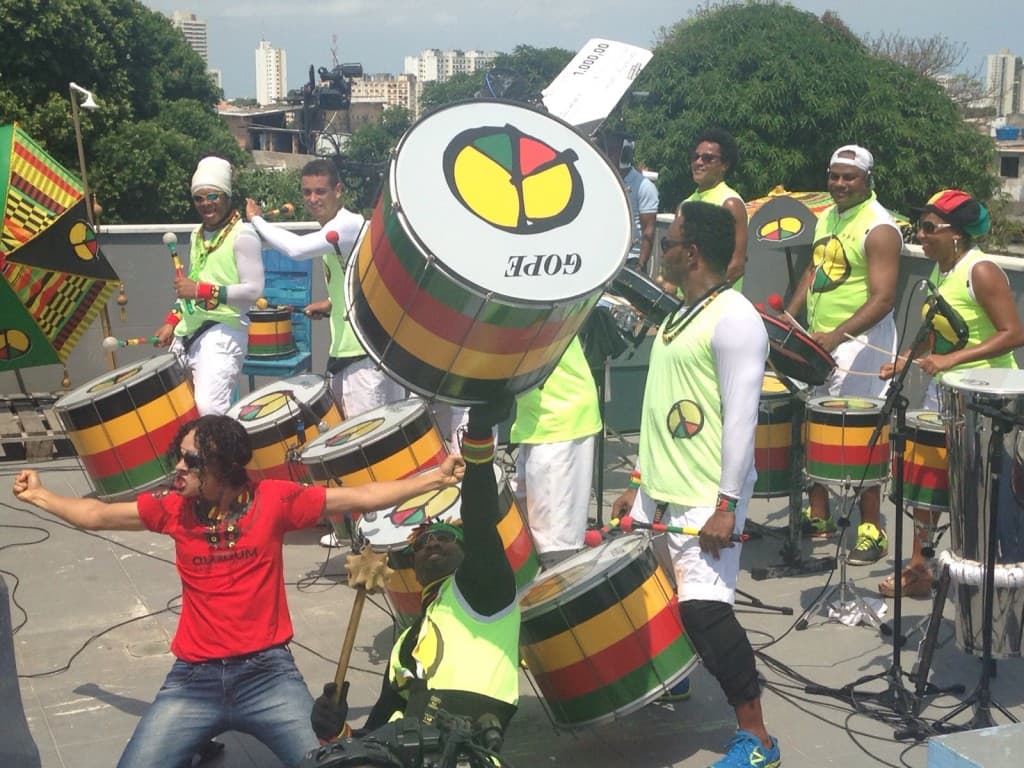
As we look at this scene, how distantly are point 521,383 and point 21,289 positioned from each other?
5.34 meters

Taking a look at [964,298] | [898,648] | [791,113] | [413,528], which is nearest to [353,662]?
[413,528]

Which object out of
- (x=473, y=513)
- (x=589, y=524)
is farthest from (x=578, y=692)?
(x=589, y=524)

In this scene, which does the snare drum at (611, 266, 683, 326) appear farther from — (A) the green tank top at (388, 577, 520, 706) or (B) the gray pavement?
(A) the green tank top at (388, 577, 520, 706)

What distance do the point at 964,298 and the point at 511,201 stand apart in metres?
2.88

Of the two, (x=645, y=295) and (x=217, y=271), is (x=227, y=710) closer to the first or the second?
(x=645, y=295)

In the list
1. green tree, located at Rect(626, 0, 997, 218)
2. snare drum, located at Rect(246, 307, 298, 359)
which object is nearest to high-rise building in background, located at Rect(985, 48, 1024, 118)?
green tree, located at Rect(626, 0, 997, 218)

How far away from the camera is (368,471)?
559cm

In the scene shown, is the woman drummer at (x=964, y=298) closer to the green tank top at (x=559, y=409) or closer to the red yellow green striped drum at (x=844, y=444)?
the red yellow green striped drum at (x=844, y=444)

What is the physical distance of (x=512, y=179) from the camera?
3398 mm

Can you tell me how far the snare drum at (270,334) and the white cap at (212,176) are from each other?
2.18 m

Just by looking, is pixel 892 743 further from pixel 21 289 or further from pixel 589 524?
pixel 21 289

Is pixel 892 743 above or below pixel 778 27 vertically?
below

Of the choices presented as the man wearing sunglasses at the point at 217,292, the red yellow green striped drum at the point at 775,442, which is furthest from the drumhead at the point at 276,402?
the red yellow green striped drum at the point at 775,442

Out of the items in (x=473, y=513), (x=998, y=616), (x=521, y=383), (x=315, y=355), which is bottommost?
(x=315, y=355)
